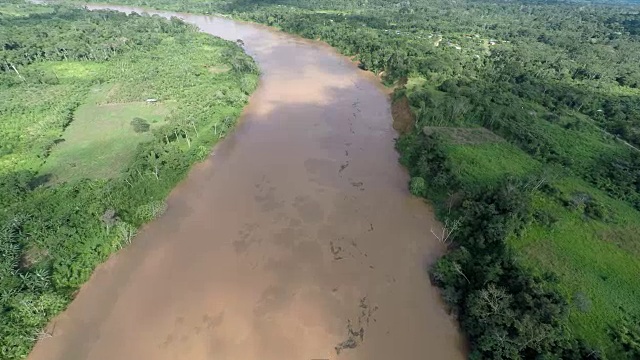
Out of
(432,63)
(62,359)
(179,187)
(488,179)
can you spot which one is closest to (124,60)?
(179,187)

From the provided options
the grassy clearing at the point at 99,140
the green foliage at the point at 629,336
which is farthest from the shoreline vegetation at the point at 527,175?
the grassy clearing at the point at 99,140

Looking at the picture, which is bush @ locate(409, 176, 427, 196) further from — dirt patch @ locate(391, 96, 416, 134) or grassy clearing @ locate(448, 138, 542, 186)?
dirt patch @ locate(391, 96, 416, 134)

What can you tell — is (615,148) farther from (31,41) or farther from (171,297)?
(31,41)

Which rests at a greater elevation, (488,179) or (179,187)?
(488,179)

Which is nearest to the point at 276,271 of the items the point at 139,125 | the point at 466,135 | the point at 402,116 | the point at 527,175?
the point at 527,175

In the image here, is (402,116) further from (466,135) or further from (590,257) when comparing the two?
(590,257)
